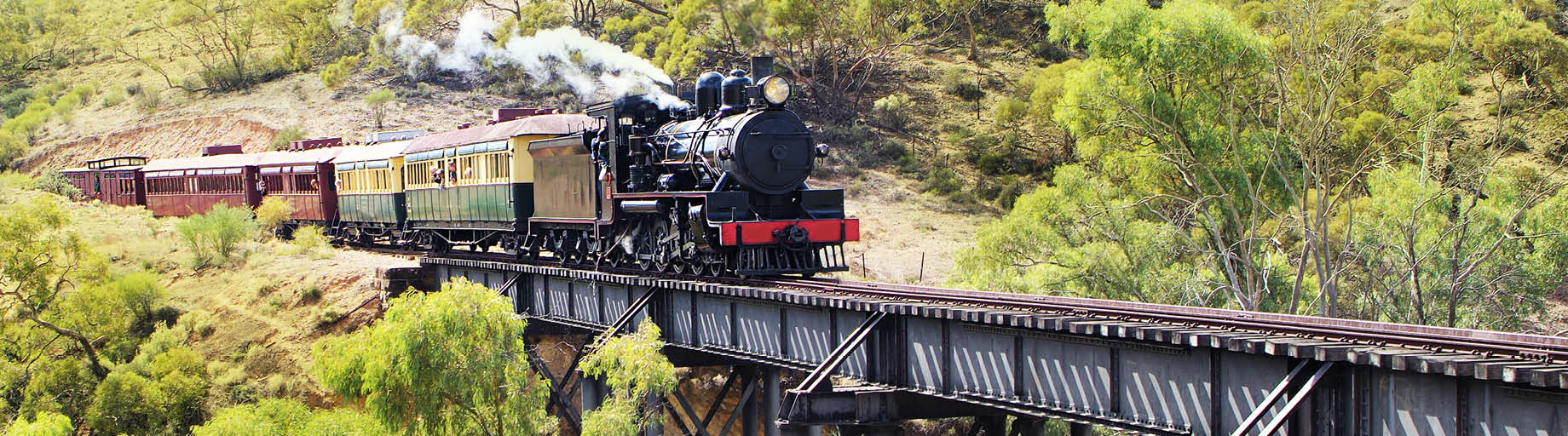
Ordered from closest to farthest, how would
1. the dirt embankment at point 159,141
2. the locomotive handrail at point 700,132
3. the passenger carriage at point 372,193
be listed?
the locomotive handrail at point 700,132 → the passenger carriage at point 372,193 → the dirt embankment at point 159,141

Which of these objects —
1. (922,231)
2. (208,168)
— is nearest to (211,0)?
(208,168)

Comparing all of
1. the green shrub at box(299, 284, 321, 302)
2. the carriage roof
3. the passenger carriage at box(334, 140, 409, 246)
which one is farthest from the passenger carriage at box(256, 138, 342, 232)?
the carriage roof

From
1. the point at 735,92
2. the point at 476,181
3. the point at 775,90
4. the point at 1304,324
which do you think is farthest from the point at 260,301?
the point at 1304,324

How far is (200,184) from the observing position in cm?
→ 4153

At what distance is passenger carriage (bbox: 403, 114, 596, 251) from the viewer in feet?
77.7

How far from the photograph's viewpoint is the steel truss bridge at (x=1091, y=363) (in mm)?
8164

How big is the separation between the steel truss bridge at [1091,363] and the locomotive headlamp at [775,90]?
2950 mm

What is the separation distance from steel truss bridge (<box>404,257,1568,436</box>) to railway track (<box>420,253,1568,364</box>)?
3cm

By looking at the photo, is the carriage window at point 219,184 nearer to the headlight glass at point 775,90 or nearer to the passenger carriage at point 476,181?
the passenger carriage at point 476,181

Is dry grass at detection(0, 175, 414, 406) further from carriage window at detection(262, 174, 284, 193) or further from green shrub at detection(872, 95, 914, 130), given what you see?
green shrub at detection(872, 95, 914, 130)

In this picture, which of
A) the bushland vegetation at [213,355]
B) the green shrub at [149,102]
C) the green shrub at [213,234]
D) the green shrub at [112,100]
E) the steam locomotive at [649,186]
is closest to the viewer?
the bushland vegetation at [213,355]

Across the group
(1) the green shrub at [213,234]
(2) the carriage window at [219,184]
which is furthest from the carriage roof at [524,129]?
(2) the carriage window at [219,184]

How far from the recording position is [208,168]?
41.5 metres

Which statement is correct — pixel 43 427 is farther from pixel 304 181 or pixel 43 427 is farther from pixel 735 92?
pixel 304 181
